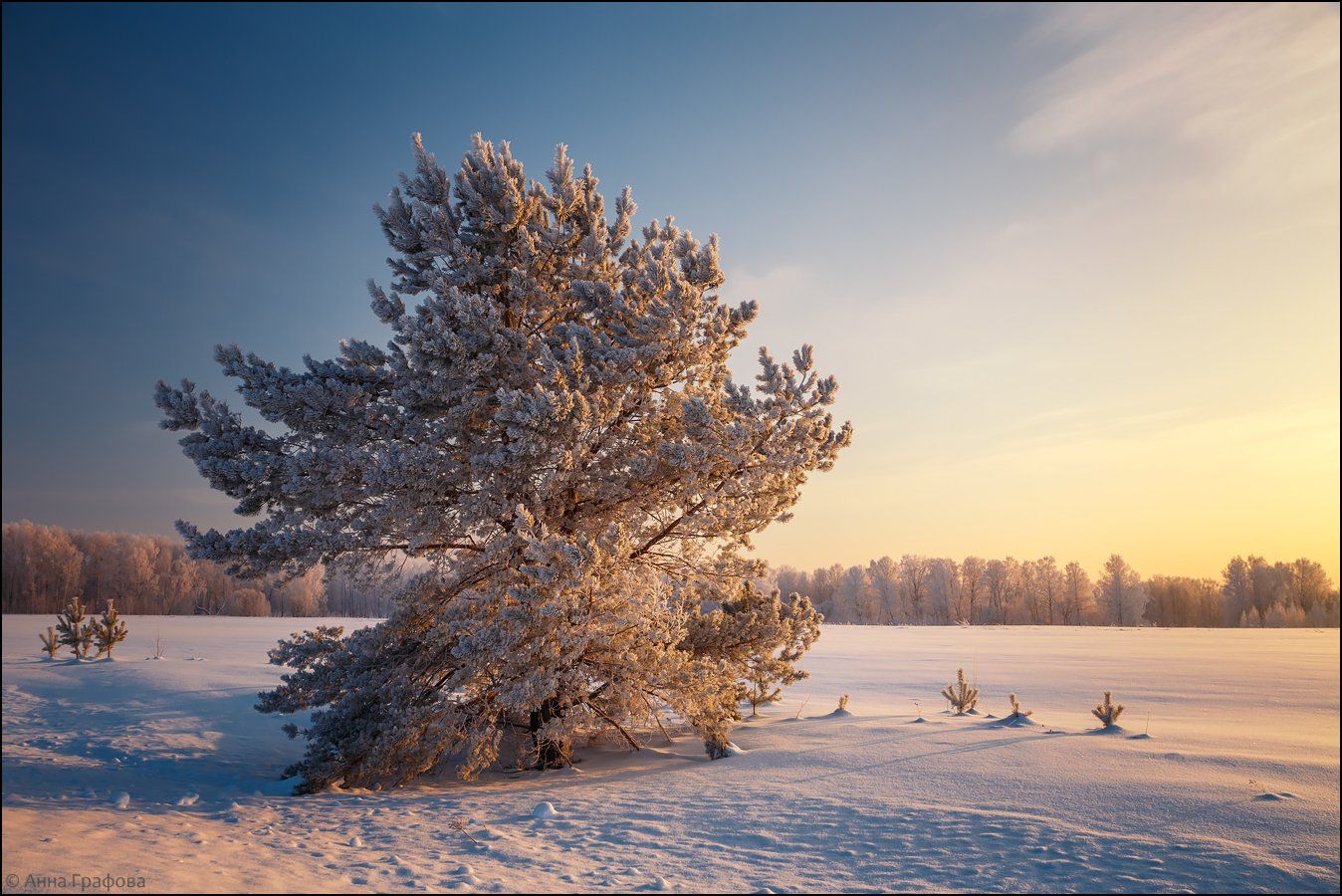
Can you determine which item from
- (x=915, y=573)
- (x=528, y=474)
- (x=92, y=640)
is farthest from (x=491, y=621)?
(x=915, y=573)

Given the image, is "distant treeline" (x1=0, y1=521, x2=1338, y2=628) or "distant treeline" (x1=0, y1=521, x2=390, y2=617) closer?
"distant treeline" (x1=0, y1=521, x2=390, y2=617)

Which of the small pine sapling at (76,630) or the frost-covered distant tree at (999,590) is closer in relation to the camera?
the small pine sapling at (76,630)

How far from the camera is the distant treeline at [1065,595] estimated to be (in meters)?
71.9

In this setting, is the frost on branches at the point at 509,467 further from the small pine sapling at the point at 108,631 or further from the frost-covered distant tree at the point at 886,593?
the frost-covered distant tree at the point at 886,593

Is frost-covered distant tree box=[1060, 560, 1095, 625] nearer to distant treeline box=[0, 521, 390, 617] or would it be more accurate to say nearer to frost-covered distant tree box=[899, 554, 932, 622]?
frost-covered distant tree box=[899, 554, 932, 622]

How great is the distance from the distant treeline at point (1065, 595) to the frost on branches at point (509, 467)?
285 feet

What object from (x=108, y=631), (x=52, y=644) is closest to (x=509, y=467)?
(x=108, y=631)

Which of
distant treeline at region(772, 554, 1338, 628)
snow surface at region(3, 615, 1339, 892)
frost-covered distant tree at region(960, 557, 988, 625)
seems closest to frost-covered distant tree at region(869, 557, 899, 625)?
distant treeline at region(772, 554, 1338, 628)

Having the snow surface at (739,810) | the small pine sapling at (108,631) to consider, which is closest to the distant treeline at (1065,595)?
the snow surface at (739,810)

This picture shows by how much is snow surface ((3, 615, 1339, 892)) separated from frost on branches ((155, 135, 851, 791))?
108cm

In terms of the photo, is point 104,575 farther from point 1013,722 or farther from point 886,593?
point 886,593

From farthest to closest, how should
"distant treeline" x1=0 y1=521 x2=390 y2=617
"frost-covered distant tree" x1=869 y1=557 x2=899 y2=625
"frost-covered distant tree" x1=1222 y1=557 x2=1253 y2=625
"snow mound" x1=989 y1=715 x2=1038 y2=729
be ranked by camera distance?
"frost-covered distant tree" x1=869 y1=557 x2=899 y2=625 → "frost-covered distant tree" x1=1222 y1=557 x2=1253 y2=625 → "snow mound" x1=989 y1=715 x2=1038 y2=729 → "distant treeline" x1=0 y1=521 x2=390 y2=617

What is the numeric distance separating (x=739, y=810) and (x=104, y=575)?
2559 centimetres

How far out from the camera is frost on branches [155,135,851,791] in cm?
830
